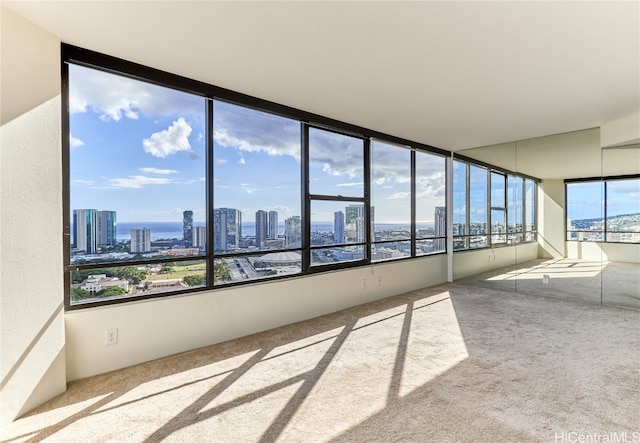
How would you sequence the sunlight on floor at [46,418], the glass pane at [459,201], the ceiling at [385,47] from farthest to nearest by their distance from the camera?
the glass pane at [459,201] < the ceiling at [385,47] < the sunlight on floor at [46,418]

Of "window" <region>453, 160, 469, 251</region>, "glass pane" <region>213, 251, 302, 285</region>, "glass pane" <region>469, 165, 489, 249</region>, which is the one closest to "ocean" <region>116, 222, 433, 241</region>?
"glass pane" <region>213, 251, 302, 285</region>

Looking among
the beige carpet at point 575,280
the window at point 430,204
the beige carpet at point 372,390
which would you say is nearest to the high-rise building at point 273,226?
the beige carpet at point 372,390

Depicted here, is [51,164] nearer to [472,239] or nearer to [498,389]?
[498,389]

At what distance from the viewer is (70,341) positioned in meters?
2.47

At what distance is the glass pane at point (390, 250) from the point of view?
16.4 ft

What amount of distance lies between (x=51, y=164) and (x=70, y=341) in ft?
4.23

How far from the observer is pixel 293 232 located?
13.1 ft

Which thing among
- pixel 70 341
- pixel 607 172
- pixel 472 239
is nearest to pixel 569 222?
pixel 607 172

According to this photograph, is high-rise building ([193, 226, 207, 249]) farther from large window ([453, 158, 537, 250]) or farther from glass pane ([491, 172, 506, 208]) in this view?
glass pane ([491, 172, 506, 208])

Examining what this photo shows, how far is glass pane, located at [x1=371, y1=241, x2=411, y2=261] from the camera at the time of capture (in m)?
4.99

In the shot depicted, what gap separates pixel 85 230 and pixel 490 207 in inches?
236

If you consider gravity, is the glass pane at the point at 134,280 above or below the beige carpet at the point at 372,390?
above

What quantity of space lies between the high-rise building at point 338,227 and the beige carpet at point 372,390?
1.20 metres

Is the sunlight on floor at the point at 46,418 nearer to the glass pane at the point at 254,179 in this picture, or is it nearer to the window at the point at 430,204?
the glass pane at the point at 254,179
